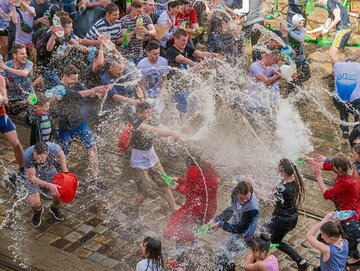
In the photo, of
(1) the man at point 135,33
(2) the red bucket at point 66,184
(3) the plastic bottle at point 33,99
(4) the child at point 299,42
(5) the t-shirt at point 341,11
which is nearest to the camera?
(2) the red bucket at point 66,184

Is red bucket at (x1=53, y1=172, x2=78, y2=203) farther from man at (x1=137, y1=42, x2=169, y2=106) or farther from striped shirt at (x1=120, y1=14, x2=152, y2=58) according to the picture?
striped shirt at (x1=120, y1=14, x2=152, y2=58)

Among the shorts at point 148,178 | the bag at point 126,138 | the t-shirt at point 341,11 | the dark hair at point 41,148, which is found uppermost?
the dark hair at point 41,148

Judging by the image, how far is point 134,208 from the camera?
1156 cm

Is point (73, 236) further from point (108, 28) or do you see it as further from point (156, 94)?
point (108, 28)

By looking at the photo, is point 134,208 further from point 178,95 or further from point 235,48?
point 235,48

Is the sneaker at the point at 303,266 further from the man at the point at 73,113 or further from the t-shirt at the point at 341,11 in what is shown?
the t-shirt at the point at 341,11

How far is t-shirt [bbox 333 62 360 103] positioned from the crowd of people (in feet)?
0.06

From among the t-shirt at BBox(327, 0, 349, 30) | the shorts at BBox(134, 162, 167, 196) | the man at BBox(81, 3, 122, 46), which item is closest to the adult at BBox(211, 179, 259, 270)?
the shorts at BBox(134, 162, 167, 196)

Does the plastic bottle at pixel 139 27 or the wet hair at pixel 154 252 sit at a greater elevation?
the wet hair at pixel 154 252

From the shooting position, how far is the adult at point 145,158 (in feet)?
36.4

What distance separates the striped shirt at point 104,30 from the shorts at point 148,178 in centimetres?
354

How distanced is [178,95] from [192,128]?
2.21 feet

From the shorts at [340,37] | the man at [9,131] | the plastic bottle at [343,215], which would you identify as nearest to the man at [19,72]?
the man at [9,131]

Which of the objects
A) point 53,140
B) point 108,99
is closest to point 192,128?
point 108,99
